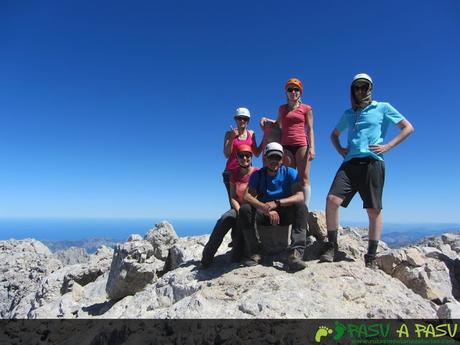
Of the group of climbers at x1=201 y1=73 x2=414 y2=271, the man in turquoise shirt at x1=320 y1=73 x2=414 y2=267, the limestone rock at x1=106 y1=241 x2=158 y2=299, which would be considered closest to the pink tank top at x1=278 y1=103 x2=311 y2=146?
the group of climbers at x1=201 y1=73 x2=414 y2=271

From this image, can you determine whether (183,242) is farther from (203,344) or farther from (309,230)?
(203,344)

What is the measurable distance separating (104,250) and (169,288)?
11.7 m

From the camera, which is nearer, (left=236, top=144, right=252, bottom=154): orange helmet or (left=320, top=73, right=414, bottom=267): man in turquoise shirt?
(left=320, top=73, right=414, bottom=267): man in turquoise shirt

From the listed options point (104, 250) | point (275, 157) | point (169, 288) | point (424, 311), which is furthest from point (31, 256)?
point (424, 311)

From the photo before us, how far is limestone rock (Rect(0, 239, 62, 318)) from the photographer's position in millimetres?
16089

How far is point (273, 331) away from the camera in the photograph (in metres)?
5.62

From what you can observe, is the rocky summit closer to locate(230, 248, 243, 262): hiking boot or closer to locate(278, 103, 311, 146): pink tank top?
locate(230, 248, 243, 262): hiking boot

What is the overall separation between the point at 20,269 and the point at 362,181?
673 inches

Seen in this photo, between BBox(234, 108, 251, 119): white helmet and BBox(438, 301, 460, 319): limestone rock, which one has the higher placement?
BBox(234, 108, 251, 119): white helmet

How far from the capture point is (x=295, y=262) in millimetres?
7590

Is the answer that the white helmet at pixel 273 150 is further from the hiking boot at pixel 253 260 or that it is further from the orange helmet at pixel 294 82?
the hiking boot at pixel 253 260

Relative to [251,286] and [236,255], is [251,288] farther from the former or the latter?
[236,255]

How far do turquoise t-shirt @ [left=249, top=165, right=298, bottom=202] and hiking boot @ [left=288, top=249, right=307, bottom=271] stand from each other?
138 centimetres

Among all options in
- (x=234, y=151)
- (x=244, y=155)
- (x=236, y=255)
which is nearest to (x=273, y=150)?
(x=244, y=155)
